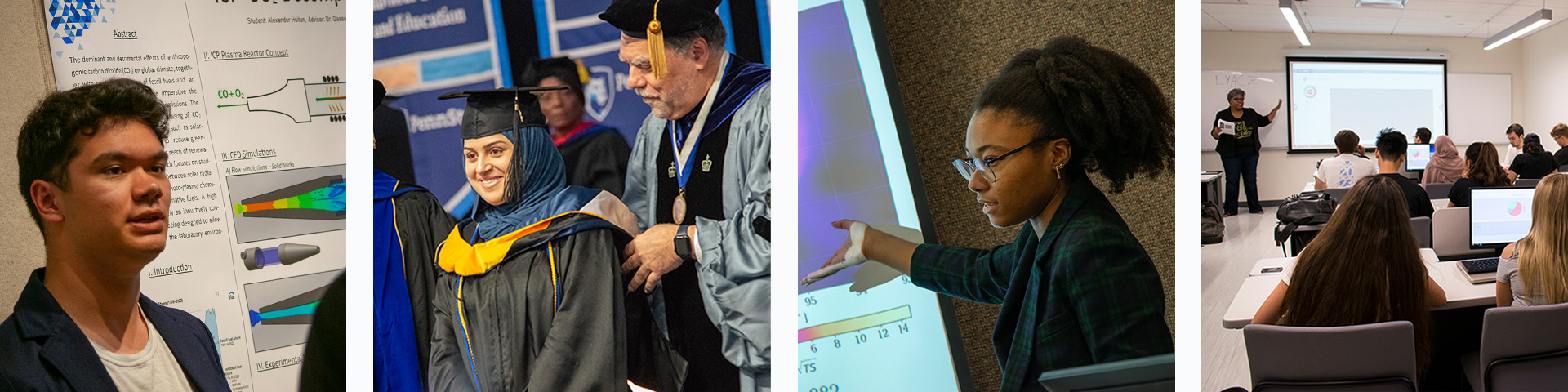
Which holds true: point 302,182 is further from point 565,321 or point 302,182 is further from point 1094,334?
point 1094,334

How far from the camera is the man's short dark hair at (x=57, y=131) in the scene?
2316 mm

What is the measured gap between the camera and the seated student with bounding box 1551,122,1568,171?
2.25m

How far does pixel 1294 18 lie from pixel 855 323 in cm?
144

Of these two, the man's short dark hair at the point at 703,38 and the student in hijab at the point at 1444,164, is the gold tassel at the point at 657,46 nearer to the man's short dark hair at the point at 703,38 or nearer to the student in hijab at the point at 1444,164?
the man's short dark hair at the point at 703,38

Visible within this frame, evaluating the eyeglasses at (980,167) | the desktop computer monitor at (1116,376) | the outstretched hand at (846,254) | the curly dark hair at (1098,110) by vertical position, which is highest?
the curly dark hair at (1098,110)

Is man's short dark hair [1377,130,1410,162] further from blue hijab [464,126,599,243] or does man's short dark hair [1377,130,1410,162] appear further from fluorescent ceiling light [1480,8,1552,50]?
blue hijab [464,126,599,243]

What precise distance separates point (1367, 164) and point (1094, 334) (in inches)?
35.0

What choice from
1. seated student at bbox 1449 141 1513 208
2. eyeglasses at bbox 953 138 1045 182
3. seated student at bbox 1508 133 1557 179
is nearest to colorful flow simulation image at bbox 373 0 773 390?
eyeglasses at bbox 953 138 1045 182

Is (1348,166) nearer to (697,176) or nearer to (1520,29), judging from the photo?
(1520,29)

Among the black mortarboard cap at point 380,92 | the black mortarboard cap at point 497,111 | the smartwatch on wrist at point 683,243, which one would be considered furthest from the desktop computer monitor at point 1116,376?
the black mortarboard cap at point 380,92

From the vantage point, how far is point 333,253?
2594 mm

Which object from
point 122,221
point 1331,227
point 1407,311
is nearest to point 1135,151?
point 1331,227

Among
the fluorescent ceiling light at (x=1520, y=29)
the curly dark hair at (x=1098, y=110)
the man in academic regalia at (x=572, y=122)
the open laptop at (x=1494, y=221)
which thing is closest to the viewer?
the curly dark hair at (x=1098, y=110)

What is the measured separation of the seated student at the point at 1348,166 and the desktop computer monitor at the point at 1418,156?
0.09 m
